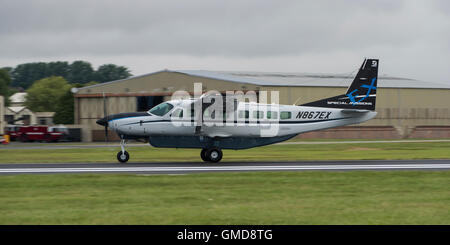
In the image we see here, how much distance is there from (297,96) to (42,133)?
1028 inches

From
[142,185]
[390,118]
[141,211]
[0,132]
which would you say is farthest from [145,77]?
[141,211]

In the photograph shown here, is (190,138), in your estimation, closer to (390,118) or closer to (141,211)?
(141,211)

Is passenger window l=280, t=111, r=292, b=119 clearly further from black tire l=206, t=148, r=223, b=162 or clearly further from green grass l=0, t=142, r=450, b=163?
black tire l=206, t=148, r=223, b=162

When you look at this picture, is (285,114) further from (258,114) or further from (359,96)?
(359,96)

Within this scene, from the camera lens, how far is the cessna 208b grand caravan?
24.4m

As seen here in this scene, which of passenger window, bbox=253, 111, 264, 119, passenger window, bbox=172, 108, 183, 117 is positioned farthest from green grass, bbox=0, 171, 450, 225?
passenger window, bbox=253, 111, 264, 119

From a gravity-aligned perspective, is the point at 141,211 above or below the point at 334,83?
below

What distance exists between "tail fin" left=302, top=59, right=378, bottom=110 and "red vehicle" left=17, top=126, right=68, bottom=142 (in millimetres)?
37105

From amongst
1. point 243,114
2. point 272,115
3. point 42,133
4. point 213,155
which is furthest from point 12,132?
point 272,115

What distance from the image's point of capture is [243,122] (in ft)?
82.5
